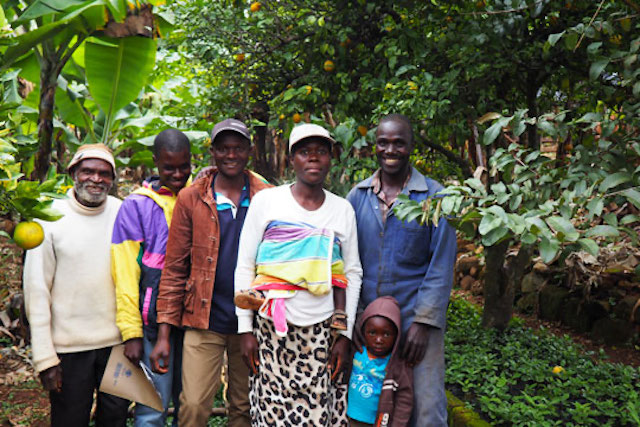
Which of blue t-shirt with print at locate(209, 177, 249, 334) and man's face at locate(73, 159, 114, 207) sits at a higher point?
man's face at locate(73, 159, 114, 207)

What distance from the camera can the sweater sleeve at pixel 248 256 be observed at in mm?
2893

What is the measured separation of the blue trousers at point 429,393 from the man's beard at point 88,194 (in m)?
1.96

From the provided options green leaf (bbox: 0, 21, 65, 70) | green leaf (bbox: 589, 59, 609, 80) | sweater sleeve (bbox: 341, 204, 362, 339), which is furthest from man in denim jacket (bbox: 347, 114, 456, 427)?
green leaf (bbox: 0, 21, 65, 70)

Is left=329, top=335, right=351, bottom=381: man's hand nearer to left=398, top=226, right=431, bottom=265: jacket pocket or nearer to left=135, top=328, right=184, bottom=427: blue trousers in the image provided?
left=398, top=226, right=431, bottom=265: jacket pocket

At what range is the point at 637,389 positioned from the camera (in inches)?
173

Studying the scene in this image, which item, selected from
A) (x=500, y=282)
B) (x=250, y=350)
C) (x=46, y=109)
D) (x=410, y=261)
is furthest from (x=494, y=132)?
(x=46, y=109)

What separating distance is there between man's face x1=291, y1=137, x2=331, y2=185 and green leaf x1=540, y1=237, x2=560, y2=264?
136cm

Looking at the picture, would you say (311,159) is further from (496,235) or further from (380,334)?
(496,235)

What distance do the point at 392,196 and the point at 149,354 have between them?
5.28 ft

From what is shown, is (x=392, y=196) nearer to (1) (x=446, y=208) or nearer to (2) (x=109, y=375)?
(1) (x=446, y=208)

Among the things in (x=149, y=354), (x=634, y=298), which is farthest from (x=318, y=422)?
(x=634, y=298)

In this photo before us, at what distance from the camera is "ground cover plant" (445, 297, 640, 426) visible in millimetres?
3812

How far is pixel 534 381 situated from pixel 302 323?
8.54 feet

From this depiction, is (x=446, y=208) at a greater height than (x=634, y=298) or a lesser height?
greater
